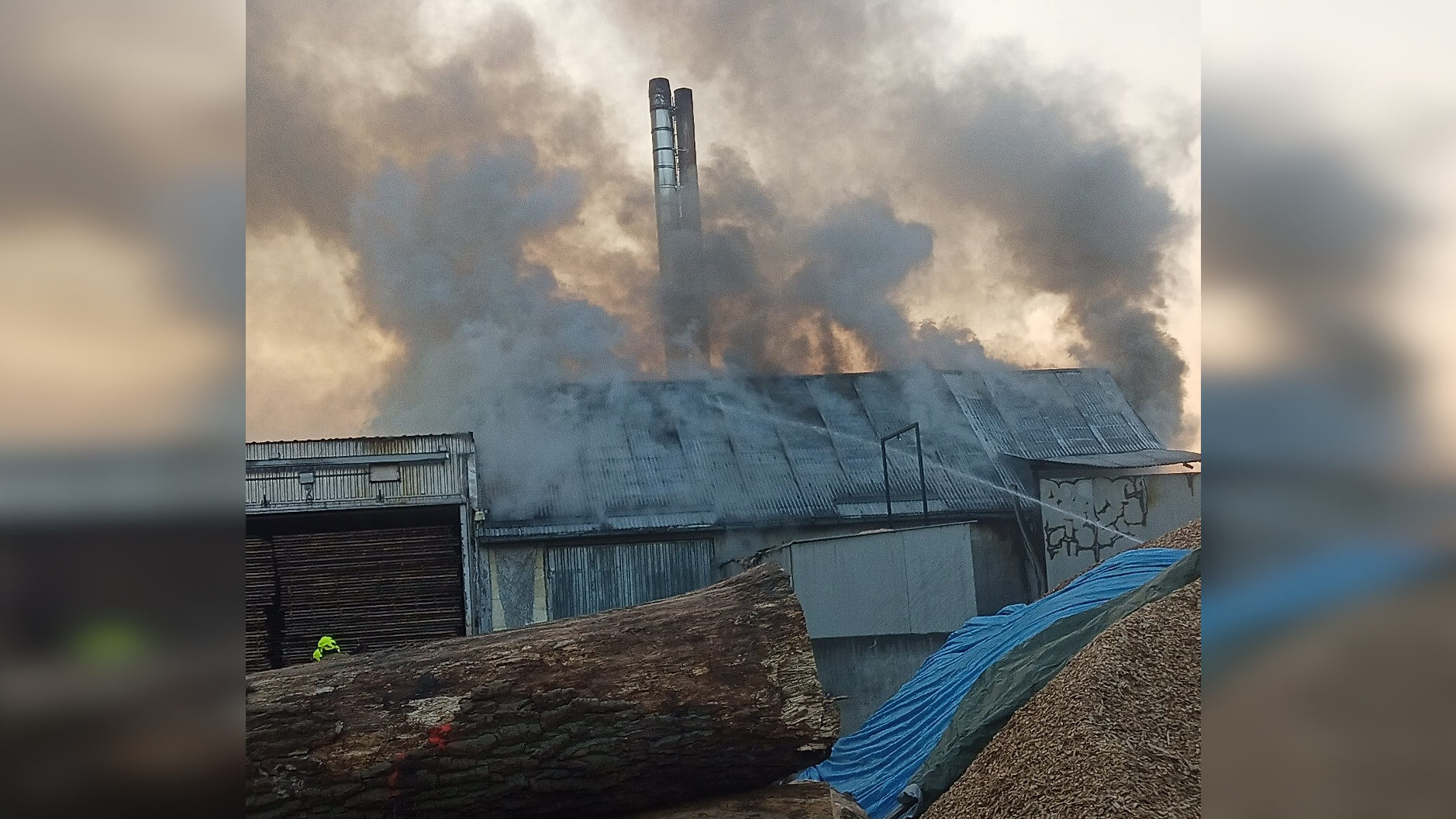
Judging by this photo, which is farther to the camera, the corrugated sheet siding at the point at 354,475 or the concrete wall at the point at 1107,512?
the concrete wall at the point at 1107,512

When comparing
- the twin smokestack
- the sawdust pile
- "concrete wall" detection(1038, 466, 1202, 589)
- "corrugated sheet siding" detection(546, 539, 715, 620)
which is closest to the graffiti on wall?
"concrete wall" detection(1038, 466, 1202, 589)

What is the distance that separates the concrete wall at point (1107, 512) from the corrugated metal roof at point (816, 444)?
2.24 ft

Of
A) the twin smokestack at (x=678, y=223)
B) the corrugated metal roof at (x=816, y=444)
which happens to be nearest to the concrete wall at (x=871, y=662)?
the corrugated metal roof at (x=816, y=444)

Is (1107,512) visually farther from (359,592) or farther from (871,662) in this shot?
(359,592)

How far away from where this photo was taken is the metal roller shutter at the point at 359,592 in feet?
45.0

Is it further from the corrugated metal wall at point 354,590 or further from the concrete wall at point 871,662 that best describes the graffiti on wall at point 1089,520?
the corrugated metal wall at point 354,590

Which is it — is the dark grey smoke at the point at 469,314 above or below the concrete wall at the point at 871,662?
above

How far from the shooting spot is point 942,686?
7656mm

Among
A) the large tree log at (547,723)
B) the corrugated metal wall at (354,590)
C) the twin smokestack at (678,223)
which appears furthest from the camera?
the twin smokestack at (678,223)

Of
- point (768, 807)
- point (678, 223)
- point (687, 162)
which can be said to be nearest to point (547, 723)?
A: point (768, 807)

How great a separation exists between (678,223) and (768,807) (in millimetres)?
18704

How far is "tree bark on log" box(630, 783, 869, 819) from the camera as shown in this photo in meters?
4.55
